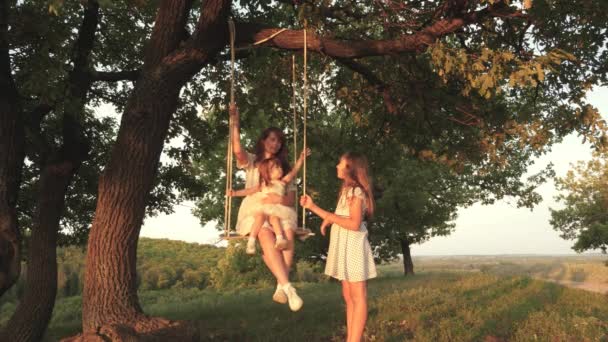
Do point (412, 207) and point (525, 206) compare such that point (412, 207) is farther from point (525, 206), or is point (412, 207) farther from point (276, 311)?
point (276, 311)

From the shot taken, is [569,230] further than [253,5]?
Yes

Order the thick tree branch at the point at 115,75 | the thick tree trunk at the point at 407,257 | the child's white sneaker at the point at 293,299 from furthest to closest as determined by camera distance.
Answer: the thick tree trunk at the point at 407,257, the thick tree branch at the point at 115,75, the child's white sneaker at the point at 293,299

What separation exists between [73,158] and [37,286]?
2804mm

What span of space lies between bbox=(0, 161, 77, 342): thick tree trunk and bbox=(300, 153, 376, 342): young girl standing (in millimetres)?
7732

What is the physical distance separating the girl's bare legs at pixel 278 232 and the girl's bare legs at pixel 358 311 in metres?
0.95

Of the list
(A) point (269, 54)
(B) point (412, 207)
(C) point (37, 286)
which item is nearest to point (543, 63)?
(A) point (269, 54)

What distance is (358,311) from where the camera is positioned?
656cm

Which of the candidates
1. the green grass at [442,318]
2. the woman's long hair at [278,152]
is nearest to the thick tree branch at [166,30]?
the woman's long hair at [278,152]

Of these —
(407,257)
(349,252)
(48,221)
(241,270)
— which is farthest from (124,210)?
(241,270)

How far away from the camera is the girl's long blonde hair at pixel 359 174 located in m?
6.53

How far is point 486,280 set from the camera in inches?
675

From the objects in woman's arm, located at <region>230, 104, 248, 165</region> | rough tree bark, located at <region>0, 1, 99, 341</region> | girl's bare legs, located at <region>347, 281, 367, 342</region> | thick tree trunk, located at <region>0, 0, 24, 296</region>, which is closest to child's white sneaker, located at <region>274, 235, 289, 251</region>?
girl's bare legs, located at <region>347, 281, 367, 342</region>

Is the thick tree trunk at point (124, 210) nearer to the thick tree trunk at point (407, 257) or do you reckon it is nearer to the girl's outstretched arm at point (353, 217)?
the girl's outstretched arm at point (353, 217)

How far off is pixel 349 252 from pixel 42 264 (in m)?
8.08
